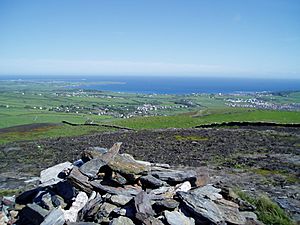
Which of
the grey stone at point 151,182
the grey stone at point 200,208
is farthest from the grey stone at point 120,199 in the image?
the grey stone at point 200,208

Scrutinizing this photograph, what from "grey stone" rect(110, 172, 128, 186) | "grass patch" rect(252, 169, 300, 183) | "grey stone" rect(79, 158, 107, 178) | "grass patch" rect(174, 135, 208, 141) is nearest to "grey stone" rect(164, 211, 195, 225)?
"grey stone" rect(110, 172, 128, 186)

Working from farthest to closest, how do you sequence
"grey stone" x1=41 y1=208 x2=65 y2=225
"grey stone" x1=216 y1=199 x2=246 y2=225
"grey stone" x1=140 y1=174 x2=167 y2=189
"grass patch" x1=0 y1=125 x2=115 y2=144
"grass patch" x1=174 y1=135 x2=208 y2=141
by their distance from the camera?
"grass patch" x1=0 y1=125 x2=115 y2=144, "grass patch" x1=174 y1=135 x2=208 y2=141, "grey stone" x1=140 y1=174 x2=167 y2=189, "grey stone" x1=216 y1=199 x2=246 y2=225, "grey stone" x1=41 y1=208 x2=65 y2=225

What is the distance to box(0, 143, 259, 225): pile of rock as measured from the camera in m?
10.6

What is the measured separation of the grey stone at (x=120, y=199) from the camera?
36.4ft

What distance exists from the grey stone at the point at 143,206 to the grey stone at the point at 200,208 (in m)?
1.18

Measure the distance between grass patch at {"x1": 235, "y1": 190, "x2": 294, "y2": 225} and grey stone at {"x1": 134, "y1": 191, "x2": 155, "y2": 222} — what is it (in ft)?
13.2

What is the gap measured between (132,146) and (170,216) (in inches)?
667

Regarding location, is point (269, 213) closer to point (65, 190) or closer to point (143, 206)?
point (143, 206)

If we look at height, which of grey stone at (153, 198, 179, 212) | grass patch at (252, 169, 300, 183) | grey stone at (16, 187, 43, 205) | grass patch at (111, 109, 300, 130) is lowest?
grass patch at (111, 109, 300, 130)

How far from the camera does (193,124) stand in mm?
46281

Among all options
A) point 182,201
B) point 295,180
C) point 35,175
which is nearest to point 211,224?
point 182,201

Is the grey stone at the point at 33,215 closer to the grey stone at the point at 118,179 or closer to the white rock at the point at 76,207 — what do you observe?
the white rock at the point at 76,207

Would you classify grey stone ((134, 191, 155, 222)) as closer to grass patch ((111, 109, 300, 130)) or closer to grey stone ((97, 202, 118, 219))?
grey stone ((97, 202, 118, 219))

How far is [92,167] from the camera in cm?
1263
